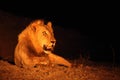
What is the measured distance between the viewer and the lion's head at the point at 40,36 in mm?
7562

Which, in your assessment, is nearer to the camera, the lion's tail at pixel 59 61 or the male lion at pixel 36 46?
the male lion at pixel 36 46

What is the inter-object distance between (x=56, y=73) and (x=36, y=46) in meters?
0.98

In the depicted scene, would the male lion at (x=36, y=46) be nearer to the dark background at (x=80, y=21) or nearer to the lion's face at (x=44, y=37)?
the lion's face at (x=44, y=37)

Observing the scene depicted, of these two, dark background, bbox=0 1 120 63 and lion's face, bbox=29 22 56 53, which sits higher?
dark background, bbox=0 1 120 63

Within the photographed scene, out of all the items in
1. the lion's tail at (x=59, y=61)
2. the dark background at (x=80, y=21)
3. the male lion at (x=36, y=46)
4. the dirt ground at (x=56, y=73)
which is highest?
the dark background at (x=80, y=21)

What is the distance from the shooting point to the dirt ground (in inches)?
264

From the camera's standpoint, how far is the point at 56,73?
7.12 meters

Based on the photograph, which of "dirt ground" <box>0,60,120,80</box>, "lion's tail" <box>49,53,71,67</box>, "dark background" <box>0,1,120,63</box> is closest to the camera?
"dirt ground" <box>0,60,120,80</box>

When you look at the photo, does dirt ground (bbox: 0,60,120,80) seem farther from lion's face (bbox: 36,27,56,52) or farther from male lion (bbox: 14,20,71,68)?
lion's face (bbox: 36,27,56,52)

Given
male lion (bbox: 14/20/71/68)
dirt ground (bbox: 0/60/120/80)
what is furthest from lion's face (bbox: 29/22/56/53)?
dirt ground (bbox: 0/60/120/80)

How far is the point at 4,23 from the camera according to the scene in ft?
49.9

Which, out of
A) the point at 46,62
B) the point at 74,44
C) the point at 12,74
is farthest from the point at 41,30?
the point at 74,44

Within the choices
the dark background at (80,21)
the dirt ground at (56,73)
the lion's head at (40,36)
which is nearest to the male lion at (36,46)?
the lion's head at (40,36)

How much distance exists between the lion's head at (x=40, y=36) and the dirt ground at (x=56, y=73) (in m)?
0.47
